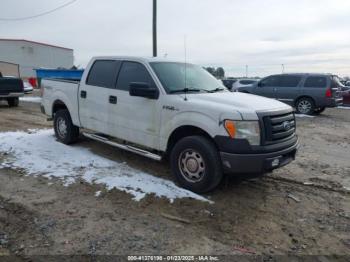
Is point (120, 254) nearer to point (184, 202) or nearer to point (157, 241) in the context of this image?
point (157, 241)

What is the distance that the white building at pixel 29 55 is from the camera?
5019 centimetres

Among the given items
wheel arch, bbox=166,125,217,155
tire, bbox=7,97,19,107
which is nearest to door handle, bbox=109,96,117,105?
wheel arch, bbox=166,125,217,155

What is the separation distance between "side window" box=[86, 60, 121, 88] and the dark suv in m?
11.6

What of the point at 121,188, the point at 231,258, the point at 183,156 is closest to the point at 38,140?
the point at 121,188

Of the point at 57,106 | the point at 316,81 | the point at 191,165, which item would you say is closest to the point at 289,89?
the point at 316,81

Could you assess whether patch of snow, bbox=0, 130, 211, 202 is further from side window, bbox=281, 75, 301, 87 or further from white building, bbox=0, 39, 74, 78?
white building, bbox=0, 39, 74, 78

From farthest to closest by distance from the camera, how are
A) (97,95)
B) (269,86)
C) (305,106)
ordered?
(269,86) → (305,106) → (97,95)

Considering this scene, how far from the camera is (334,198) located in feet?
17.5

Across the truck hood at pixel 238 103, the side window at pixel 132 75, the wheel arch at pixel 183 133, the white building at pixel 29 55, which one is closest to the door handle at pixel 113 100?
the side window at pixel 132 75

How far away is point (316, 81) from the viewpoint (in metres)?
16.1

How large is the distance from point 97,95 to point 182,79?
1727mm

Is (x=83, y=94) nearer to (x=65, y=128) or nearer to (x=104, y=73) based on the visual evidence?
(x=104, y=73)

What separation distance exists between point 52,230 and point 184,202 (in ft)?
5.61

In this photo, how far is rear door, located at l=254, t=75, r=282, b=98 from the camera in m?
17.1
